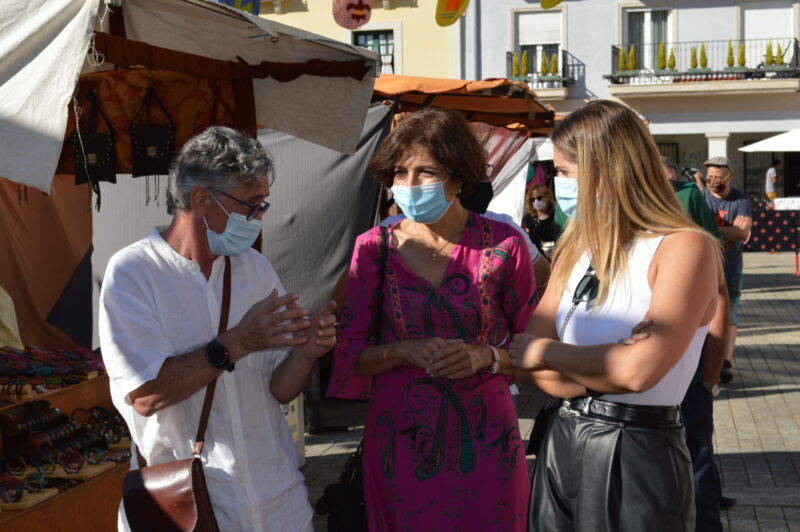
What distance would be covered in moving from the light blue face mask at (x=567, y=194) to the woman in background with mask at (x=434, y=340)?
0.67ft

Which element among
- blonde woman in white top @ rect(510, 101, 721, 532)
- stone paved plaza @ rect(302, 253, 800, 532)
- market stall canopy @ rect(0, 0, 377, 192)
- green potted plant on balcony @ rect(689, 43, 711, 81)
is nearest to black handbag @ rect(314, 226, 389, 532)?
blonde woman in white top @ rect(510, 101, 721, 532)

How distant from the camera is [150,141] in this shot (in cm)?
472

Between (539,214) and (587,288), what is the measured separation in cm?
1033

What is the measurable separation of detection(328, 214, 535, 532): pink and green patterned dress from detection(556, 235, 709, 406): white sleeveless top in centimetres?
55

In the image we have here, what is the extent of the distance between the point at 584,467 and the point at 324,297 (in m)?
4.89

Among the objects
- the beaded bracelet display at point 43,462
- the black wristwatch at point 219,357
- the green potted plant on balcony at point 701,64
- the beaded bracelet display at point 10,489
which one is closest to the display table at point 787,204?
the green potted plant on balcony at point 701,64

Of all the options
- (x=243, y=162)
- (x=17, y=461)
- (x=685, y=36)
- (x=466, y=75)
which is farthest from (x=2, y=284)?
(x=685, y=36)

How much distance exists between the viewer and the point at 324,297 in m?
7.35

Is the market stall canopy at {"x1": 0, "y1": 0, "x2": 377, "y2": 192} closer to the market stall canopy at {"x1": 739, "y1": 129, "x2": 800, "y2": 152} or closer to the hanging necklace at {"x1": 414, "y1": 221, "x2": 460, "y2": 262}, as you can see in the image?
the hanging necklace at {"x1": 414, "y1": 221, "x2": 460, "y2": 262}

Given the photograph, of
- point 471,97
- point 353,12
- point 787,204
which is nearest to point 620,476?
point 471,97

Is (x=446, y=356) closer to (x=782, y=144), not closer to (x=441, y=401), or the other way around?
(x=441, y=401)

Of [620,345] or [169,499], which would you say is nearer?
[620,345]

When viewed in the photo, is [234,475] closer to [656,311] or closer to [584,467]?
[584,467]

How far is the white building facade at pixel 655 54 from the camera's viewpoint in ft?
99.3
